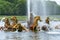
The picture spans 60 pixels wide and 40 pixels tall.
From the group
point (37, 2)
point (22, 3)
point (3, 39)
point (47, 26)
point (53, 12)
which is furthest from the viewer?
point (22, 3)

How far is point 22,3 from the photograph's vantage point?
178 feet

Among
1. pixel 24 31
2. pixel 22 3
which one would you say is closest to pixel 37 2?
pixel 24 31

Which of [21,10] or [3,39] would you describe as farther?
[21,10]

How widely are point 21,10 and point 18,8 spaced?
110 cm

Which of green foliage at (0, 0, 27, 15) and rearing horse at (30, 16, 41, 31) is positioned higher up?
rearing horse at (30, 16, 41, 31)

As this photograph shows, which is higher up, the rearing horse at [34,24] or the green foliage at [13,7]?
the rearing horse at [34,24]

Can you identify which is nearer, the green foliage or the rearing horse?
the rearing horse

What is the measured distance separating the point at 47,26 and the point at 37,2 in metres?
8.09

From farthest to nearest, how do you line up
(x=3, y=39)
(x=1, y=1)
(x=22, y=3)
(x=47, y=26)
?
(x=1, y=1)
(x=22, y=3)
(x=47, y=26)
(x=3, y=39)

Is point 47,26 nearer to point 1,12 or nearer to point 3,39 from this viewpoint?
point 3,39

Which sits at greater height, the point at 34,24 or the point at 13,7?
the point at 34,24

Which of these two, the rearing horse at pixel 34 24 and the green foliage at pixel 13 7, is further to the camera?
the green foliage at pixel 13 7

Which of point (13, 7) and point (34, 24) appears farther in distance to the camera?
point (13, 7)

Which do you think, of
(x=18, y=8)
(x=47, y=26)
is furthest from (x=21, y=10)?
(x=47, y=26)
